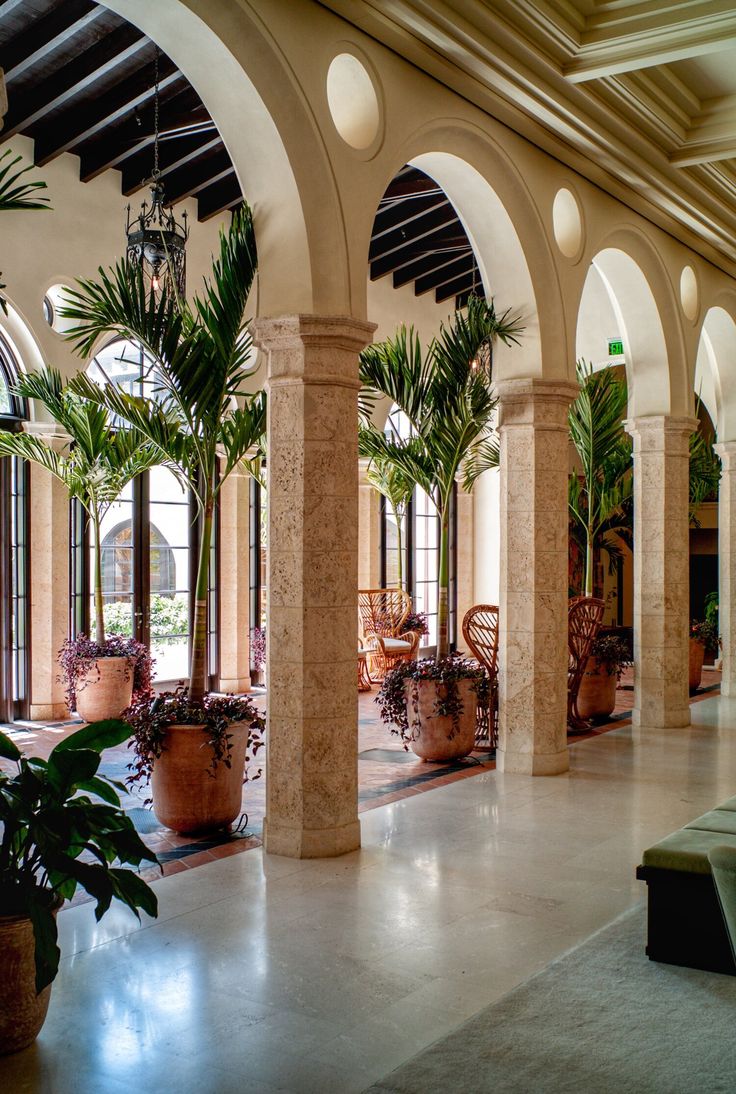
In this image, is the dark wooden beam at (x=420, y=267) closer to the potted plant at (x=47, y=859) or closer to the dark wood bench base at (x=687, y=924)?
the dark wood bench base at (x=687, y=924)

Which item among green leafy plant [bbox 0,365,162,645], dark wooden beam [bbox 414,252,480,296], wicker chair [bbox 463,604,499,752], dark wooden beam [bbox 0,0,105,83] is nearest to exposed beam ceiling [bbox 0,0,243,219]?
dark wooden beam [bbox 0,0,105,83]

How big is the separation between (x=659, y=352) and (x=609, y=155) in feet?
7.26

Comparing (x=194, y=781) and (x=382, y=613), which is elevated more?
(x=382, y=613)

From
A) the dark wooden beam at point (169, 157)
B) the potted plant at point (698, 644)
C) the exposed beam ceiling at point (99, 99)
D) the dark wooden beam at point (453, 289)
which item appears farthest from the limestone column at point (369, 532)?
the dark wooden beam at point (169, 157)

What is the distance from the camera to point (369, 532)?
45.8 feet

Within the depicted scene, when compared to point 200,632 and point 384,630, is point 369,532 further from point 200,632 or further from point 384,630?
point 200,632

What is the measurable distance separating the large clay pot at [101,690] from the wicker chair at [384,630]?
328cm

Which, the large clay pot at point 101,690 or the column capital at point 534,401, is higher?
the column capital at point 534,401

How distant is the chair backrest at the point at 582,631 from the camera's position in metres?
8.79

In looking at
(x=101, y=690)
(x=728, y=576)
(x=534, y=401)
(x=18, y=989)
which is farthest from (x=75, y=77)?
(x=728, y=576)

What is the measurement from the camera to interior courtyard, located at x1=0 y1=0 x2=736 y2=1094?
3.53 meters

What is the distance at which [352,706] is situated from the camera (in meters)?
5.49

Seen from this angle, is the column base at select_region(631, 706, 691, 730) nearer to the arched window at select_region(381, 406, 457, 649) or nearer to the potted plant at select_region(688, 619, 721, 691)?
the potted plant at select_region(688, 619, 721, 691)

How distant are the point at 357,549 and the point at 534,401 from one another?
7.54 ft
